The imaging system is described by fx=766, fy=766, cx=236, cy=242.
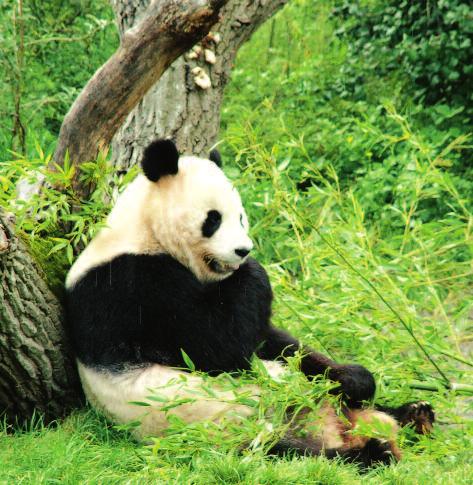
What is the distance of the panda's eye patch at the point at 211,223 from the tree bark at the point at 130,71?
634 mm

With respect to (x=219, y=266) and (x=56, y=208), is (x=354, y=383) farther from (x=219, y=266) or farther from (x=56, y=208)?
(x=56, y=208)

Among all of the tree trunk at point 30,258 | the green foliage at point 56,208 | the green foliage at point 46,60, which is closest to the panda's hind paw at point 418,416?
the tree trunk at point 30,258

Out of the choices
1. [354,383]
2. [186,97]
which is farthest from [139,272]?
[186,97]

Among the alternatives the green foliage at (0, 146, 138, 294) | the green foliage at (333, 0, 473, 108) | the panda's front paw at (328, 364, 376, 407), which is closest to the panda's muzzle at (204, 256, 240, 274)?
the green foliage at (0, 146, 138, 294)

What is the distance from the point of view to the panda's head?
3.21 metres

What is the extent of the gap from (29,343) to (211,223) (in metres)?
0.92

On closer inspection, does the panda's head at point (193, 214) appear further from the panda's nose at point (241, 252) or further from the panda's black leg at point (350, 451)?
the panda's black leg at point (350, 451)

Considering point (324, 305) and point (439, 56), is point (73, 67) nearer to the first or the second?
point (439, 56)

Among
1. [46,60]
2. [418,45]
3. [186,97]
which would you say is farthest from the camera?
[46,60]

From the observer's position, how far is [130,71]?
3303mm

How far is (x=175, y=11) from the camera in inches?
125

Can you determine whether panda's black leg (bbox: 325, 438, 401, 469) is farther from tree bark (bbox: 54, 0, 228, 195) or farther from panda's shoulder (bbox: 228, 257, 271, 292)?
tree bark (bbox: 54, 0, 228, 195)

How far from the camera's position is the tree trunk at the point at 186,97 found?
461 cm

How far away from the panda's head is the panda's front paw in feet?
2.22
